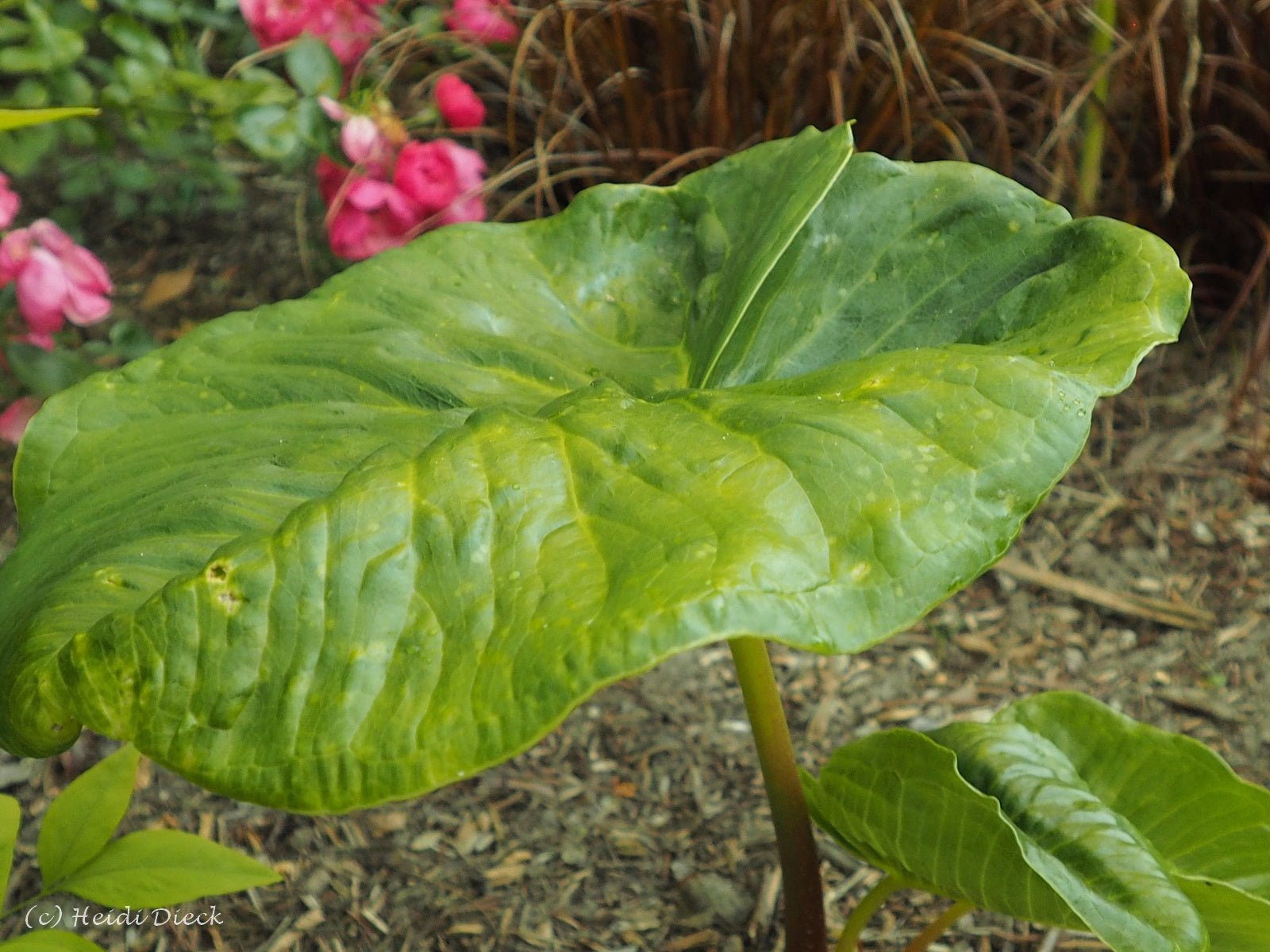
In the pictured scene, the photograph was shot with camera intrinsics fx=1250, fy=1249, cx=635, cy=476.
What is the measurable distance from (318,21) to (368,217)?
0.30 metres

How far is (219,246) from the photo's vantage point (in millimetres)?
2285

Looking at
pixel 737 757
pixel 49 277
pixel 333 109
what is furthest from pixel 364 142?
pixel 737 757

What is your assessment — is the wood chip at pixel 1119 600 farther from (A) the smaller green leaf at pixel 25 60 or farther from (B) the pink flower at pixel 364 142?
(A) the smaller green leaf at pixel 25 60

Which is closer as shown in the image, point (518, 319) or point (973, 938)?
point (518, 319)

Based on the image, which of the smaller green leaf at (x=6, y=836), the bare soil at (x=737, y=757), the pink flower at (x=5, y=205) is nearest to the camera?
the smaller green leaf at (x=6, y=836)

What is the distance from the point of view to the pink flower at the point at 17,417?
165 centimetres

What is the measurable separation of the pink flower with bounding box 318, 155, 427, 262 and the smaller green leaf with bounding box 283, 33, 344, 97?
0.42ft

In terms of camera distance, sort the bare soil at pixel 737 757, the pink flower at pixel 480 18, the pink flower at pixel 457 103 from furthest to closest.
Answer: the pink flower at pixel 480 18
the pink flower at pixel 457 103
the bare soil at pixel 737 757

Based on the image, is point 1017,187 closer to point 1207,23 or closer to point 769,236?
point 769,236

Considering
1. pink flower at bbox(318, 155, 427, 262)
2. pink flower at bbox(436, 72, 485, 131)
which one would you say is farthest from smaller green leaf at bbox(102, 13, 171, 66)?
pink flower at bbox(436, 72, 485, 131)

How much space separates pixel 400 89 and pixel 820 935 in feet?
6.06

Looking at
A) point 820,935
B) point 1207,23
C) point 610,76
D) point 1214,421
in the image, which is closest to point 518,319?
point 820,935

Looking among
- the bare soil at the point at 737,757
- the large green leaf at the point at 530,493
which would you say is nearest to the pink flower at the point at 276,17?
the bare soil at the point at 737,757

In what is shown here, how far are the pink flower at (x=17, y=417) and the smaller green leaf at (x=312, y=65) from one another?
1.84ft
